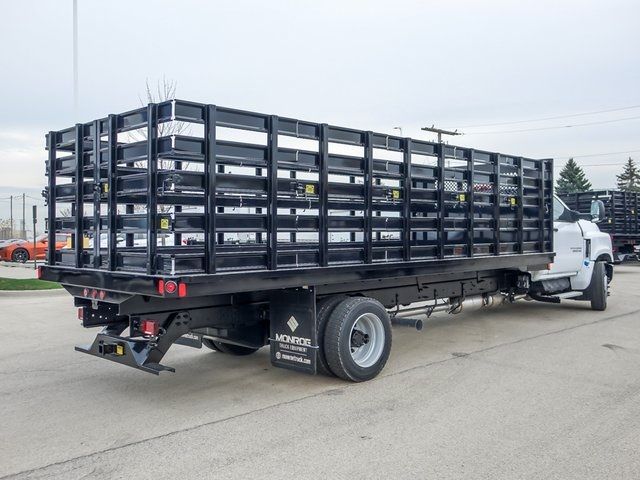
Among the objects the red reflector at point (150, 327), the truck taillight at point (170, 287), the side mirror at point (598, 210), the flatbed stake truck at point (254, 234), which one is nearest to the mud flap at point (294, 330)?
the flatbed stake truck at point (254, 234)

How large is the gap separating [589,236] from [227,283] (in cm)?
825

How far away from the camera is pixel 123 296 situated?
5.20 meters

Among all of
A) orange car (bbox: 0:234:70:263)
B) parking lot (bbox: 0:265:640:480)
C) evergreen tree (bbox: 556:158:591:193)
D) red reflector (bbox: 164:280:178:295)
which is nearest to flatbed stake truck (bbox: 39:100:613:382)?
red reflector (bbox: 164:280:178:295)

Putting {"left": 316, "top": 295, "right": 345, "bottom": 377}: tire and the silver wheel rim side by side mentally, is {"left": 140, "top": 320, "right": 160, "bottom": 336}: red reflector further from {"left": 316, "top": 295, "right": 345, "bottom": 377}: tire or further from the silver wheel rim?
the silver wheel rim

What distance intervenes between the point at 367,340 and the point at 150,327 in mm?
2354

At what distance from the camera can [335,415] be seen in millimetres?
5113

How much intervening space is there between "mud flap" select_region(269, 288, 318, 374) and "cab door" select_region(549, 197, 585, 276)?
5.75 meters

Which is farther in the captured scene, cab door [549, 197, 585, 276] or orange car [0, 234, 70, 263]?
orange car [0, 234, 70, 263]

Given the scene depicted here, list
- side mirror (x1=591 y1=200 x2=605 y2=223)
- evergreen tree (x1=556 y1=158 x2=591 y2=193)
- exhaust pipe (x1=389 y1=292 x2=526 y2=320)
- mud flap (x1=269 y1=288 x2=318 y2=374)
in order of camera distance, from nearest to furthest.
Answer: mud flap (x1=269 y1=288 x2=318 y2=374) → exhaust pipe (x1=389 y1=292 x2=526 y2=320) → side mirror (x1=591 y1=200 x2=605 y2=223) → evergreen tree (x1=556 y1=158 x2=591 y2=193)

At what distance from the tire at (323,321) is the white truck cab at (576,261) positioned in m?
5.02

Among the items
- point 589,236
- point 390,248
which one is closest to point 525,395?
point 390,248

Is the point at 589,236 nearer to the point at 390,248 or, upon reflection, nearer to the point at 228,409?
the point at 390,248

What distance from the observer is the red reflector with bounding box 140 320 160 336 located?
5.21 metres

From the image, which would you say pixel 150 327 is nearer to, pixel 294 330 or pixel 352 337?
pixel 294 330
